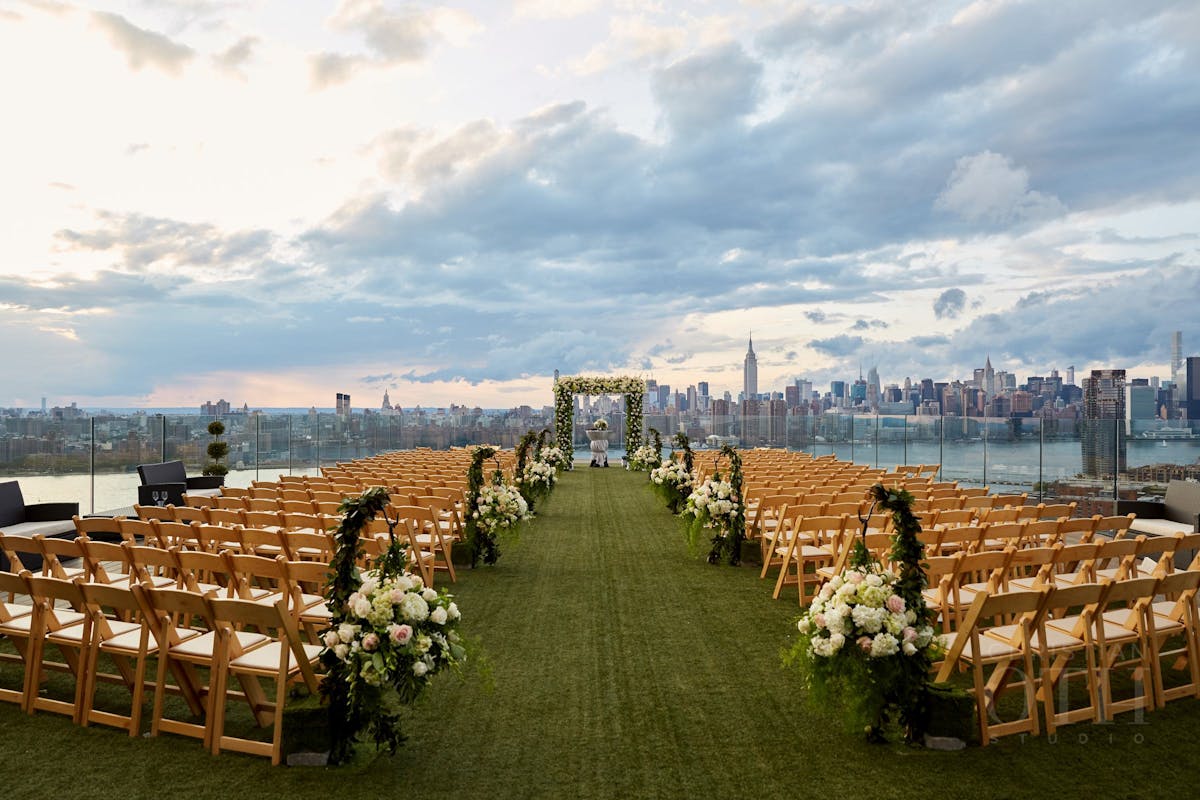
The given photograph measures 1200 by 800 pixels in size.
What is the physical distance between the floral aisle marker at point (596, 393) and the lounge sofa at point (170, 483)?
43.7ft

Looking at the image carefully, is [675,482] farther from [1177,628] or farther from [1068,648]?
[1068,648]

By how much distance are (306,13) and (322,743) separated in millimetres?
10298

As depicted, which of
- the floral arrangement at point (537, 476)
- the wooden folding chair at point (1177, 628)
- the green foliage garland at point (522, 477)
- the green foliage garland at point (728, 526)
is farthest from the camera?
the floral arrangement at point (537, 476)

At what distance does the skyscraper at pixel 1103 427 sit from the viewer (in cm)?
1321

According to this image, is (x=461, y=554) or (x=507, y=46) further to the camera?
(x=507, y=46)

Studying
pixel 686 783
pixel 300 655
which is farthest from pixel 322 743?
pixel 686 783

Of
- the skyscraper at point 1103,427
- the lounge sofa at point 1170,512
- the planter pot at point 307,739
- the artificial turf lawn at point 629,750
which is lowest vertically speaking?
the artificial turf lawn at point 629,750

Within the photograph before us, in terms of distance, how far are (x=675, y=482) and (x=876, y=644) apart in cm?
927

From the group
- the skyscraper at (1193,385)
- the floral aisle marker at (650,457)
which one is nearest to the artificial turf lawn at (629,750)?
the skyscraper at (1193,385)

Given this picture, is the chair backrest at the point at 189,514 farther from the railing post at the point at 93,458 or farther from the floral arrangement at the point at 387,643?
the railing post at the point at 93,458

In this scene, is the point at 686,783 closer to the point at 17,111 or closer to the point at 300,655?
the point at 300,655

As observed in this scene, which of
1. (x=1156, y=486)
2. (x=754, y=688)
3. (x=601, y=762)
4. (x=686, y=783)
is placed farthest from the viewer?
(x=1156, y=486)

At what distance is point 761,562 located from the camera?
948cm

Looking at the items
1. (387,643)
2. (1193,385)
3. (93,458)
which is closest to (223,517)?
(387,643)
